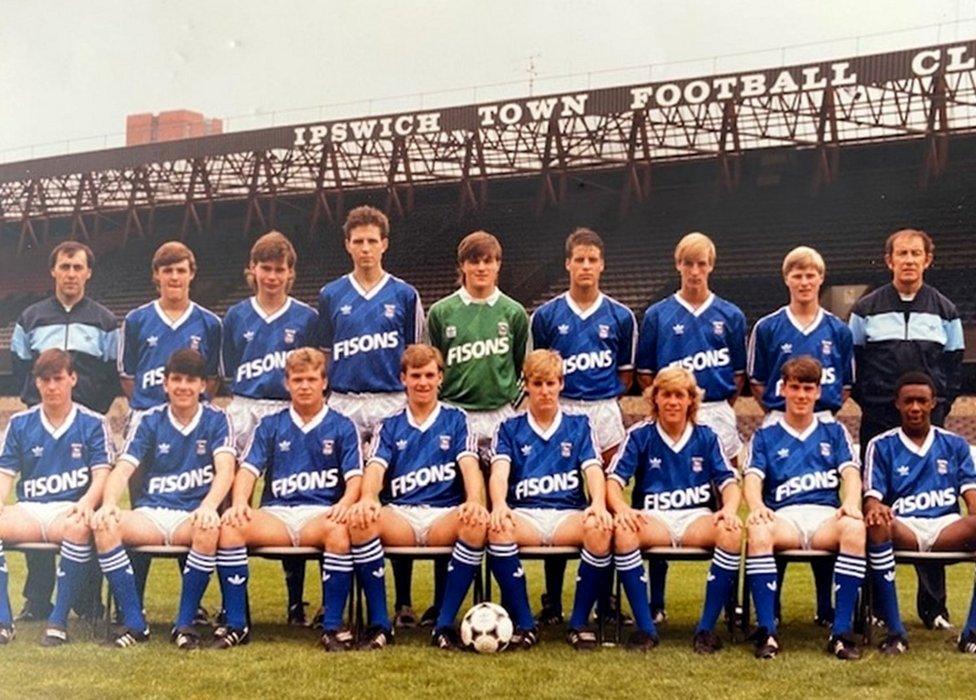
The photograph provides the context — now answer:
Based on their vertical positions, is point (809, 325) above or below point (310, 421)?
above

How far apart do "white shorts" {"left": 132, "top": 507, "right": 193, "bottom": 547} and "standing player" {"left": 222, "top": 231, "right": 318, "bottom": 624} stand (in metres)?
0.48

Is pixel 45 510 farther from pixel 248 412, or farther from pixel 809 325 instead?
pixel 809 325

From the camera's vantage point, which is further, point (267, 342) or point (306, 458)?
point (267, 342)

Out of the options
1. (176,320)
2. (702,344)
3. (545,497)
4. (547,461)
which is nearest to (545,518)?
(545,497)

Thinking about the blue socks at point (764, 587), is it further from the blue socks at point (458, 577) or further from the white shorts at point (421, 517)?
the white shorts at point (421, 517)

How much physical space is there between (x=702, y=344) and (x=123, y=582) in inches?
110

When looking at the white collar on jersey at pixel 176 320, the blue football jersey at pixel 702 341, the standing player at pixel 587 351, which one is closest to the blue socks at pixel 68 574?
the white collar on jersey at pixel 176 320

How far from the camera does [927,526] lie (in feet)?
14.6

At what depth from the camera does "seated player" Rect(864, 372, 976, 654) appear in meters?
4.38

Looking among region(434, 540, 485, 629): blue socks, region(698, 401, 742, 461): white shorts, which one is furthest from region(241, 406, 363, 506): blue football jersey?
region(698, 401, 742, 461): white shorts

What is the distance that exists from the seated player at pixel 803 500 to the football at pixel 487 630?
1013 millimetres

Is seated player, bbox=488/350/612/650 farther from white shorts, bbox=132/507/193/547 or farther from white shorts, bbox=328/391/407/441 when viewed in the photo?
white shorts, bbox=132/507/193/547

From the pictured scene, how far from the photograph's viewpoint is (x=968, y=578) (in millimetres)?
6371

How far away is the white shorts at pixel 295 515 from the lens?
4.43 meters
